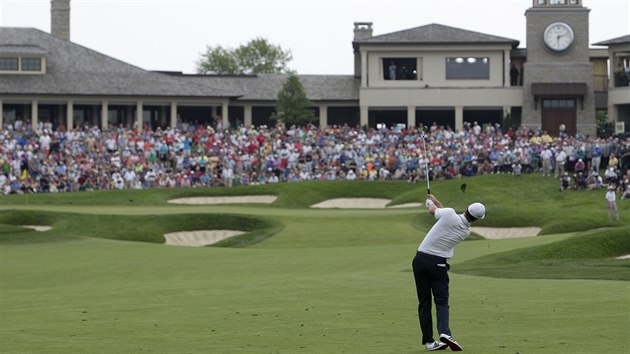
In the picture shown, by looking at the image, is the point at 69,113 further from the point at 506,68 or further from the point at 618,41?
the point at 618,41

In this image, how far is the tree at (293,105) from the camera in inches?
3340

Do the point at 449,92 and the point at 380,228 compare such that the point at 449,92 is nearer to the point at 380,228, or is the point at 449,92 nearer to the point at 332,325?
the point at 380,228

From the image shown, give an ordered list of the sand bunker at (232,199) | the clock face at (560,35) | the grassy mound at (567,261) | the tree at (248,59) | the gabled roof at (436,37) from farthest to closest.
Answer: the tree at (248,59), the gabled roof at (436,37), the clock face at (560,35), the sand bunker at (232,199), the grassy mound at (567,261)

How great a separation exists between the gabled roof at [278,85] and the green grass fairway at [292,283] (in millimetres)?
29657

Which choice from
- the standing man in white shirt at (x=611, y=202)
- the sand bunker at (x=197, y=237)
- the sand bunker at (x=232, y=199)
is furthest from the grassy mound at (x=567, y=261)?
the sand bunker at (x=232, y=199)

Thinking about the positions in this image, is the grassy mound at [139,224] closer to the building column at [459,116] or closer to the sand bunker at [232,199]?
the sand bunker at [232,199]

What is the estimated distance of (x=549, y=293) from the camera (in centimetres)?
2445

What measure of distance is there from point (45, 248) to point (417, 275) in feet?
87.0

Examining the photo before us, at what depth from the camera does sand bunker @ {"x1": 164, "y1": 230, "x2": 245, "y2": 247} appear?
4966cm

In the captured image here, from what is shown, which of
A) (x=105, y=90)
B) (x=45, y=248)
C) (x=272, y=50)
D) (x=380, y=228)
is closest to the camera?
(x=45, y=248)

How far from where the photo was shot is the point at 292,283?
28.6 m

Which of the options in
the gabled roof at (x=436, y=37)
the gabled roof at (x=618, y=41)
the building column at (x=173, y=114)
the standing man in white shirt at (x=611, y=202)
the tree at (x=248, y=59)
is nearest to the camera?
the standing man in white shirt at (x=611, y=202)

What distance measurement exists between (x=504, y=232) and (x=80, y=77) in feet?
149

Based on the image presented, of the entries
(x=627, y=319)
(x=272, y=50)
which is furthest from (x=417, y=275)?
(x=272, y=50)
